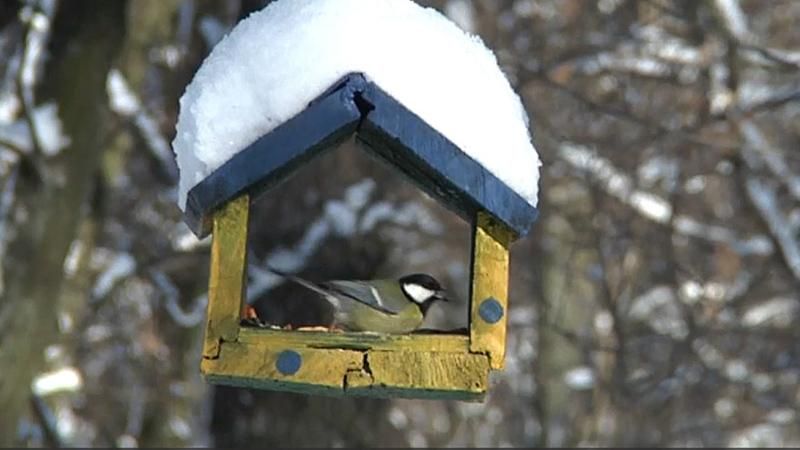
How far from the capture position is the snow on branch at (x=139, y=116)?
6.77m

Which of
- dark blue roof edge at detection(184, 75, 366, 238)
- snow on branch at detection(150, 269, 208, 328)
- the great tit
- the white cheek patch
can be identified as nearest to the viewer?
dark blue roof edge at detection(184, 75, 366, 238)

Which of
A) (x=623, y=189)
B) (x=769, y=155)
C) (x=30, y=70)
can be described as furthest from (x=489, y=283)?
(x=623, y=189)

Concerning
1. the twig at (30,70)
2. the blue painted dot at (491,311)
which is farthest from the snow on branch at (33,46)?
the blue painted dot at (491,311)

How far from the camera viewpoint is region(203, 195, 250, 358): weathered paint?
2.62 meters

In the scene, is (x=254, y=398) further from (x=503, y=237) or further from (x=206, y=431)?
(x=503, y=237)

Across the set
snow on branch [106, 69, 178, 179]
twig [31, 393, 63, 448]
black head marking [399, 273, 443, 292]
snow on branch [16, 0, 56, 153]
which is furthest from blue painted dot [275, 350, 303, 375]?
snow on branch [106, 69, 178, 179]

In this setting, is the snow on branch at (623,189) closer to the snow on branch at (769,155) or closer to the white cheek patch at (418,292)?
the snow on branch at (769,155)

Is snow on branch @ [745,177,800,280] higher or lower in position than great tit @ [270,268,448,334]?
higher

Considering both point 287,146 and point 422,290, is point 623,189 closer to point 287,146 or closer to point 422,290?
point 422,290

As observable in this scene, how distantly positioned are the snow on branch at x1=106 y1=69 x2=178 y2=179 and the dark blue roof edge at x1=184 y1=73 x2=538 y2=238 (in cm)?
409

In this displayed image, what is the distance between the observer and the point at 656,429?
27.0 ft

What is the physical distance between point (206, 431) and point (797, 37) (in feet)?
19.4

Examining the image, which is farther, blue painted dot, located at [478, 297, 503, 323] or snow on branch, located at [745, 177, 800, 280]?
snow on branch, located at [745, 177, 800, 280]

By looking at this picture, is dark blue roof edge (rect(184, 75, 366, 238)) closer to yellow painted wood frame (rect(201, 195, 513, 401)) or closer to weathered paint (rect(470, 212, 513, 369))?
yellow painted wood frame (rect(201, 195, 513, 401))
